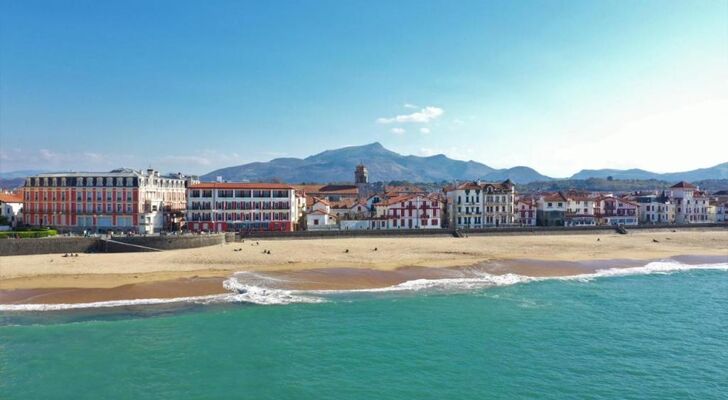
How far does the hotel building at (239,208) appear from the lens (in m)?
66.9

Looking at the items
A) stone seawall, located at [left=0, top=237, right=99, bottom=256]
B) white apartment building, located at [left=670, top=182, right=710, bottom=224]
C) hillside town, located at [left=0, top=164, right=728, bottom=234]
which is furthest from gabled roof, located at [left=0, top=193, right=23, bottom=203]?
white apartment building, located at [left=670, top=182, right=710, bottom=224]

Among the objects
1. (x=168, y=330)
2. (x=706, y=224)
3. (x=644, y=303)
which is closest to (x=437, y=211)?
(x=644, y=303)

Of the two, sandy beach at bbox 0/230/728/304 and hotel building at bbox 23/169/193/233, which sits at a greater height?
hotel building at bbox 23/169/193/233

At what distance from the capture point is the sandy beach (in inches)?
1572

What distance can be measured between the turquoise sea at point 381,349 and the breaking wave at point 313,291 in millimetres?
1236

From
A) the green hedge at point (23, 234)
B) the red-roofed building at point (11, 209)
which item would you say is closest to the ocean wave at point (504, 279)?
the green hedge at point (23, 234)

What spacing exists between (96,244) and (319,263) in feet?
86.1

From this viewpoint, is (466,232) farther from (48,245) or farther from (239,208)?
(48,245)

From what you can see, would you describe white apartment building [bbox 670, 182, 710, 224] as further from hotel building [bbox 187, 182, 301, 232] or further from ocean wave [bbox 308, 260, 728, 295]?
hotel building [bbox 187, 182, 301, 232]

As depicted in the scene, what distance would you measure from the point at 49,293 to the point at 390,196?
175ft

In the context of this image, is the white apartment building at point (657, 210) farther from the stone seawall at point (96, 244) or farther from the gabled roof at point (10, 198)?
the gabled roof at point (10, 198)

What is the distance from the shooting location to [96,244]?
5494cm

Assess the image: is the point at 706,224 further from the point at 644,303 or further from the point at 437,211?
the point at 644,303

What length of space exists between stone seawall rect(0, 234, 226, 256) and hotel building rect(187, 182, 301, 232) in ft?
31.9
